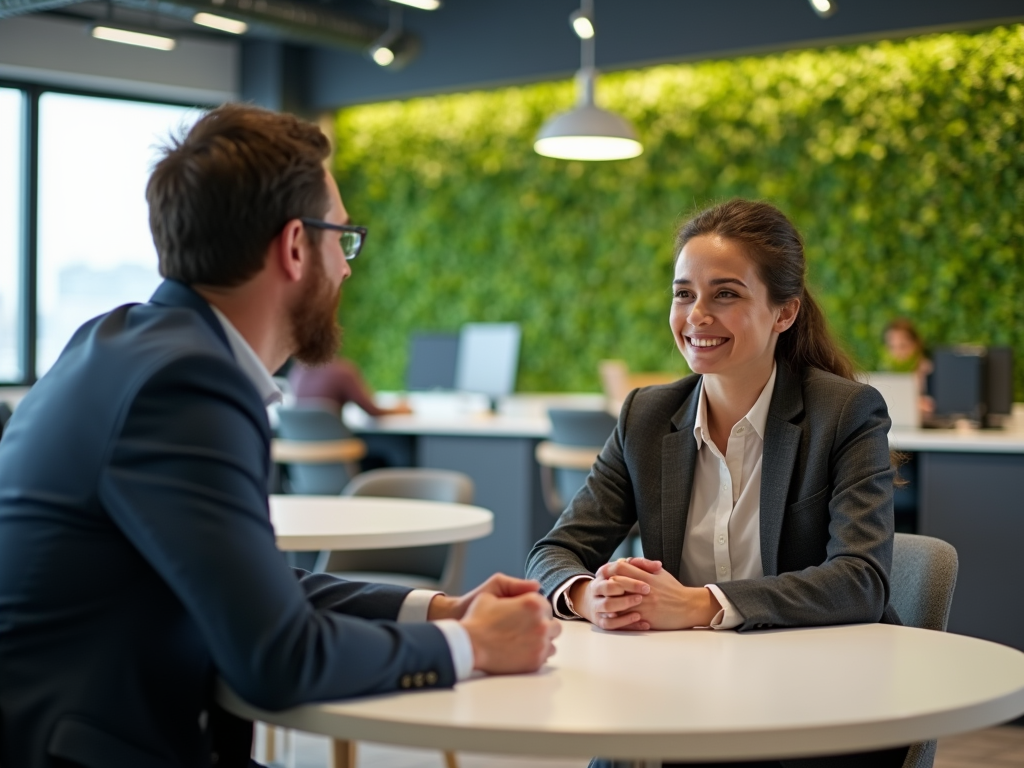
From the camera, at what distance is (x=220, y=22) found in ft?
23.9

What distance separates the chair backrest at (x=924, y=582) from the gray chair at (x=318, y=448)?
14.9 ft

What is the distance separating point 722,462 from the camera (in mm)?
2066

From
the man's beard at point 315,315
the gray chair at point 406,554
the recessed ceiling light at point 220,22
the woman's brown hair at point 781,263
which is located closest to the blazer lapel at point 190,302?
the man's beard at point 315,315

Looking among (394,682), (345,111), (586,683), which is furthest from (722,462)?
(345,111)

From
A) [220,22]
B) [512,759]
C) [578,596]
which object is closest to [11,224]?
[220,22]

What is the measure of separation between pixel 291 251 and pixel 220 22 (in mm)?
6459

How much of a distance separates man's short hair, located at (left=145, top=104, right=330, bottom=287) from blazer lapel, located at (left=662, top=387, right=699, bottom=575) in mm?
932

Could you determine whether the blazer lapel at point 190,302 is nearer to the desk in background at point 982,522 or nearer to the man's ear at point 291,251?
the man's ear at point 291,251

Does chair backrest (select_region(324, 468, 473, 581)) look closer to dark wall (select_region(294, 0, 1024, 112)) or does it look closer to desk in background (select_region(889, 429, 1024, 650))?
desk in background (select_region(889, 429, 1024, 650))

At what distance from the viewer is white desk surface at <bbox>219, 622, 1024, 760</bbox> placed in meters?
1.15

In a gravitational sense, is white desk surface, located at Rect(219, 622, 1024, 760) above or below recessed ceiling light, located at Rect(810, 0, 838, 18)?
below

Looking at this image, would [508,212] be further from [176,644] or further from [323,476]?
[176,644]

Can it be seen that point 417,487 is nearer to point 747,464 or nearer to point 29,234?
point 747,464

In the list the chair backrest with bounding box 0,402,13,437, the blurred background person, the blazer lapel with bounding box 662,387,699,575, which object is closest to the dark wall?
the blurred background person
